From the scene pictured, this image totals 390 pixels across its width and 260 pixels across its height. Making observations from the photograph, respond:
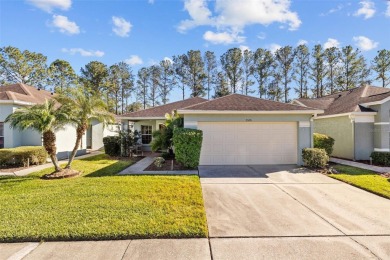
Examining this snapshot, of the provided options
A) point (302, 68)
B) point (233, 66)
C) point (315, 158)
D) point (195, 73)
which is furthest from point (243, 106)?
point (302, 68)

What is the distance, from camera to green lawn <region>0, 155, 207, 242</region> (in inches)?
173

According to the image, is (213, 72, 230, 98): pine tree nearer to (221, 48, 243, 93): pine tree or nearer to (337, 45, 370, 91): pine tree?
(221, 48, 243, 93): pine tree

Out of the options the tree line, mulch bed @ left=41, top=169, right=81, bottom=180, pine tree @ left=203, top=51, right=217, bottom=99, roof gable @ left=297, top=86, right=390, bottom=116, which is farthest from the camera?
pine tree @ left=203, top=51, right=217, bottom=99

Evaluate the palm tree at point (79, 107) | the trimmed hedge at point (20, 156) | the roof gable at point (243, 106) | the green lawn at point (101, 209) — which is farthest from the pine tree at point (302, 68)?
the trimmed hedge at point (20, 156)

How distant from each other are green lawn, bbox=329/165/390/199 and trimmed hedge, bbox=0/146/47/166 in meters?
14.9

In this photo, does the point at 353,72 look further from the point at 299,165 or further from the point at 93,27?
the point at 93,27

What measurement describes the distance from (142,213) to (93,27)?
13.5m

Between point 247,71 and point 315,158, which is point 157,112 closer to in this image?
point 315,158

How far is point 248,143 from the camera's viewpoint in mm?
11930

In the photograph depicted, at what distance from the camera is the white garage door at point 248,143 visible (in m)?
11.9

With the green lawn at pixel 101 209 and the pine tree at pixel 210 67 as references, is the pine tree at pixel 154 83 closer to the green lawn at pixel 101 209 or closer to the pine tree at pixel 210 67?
the pine tree at pixel 210 67

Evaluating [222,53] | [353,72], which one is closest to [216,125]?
[222,53]

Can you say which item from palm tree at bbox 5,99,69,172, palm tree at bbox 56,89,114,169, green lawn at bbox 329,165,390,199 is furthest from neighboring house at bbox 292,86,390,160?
palm tree at bbox 5,99,69,172

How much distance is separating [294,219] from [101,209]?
4.65 metres
